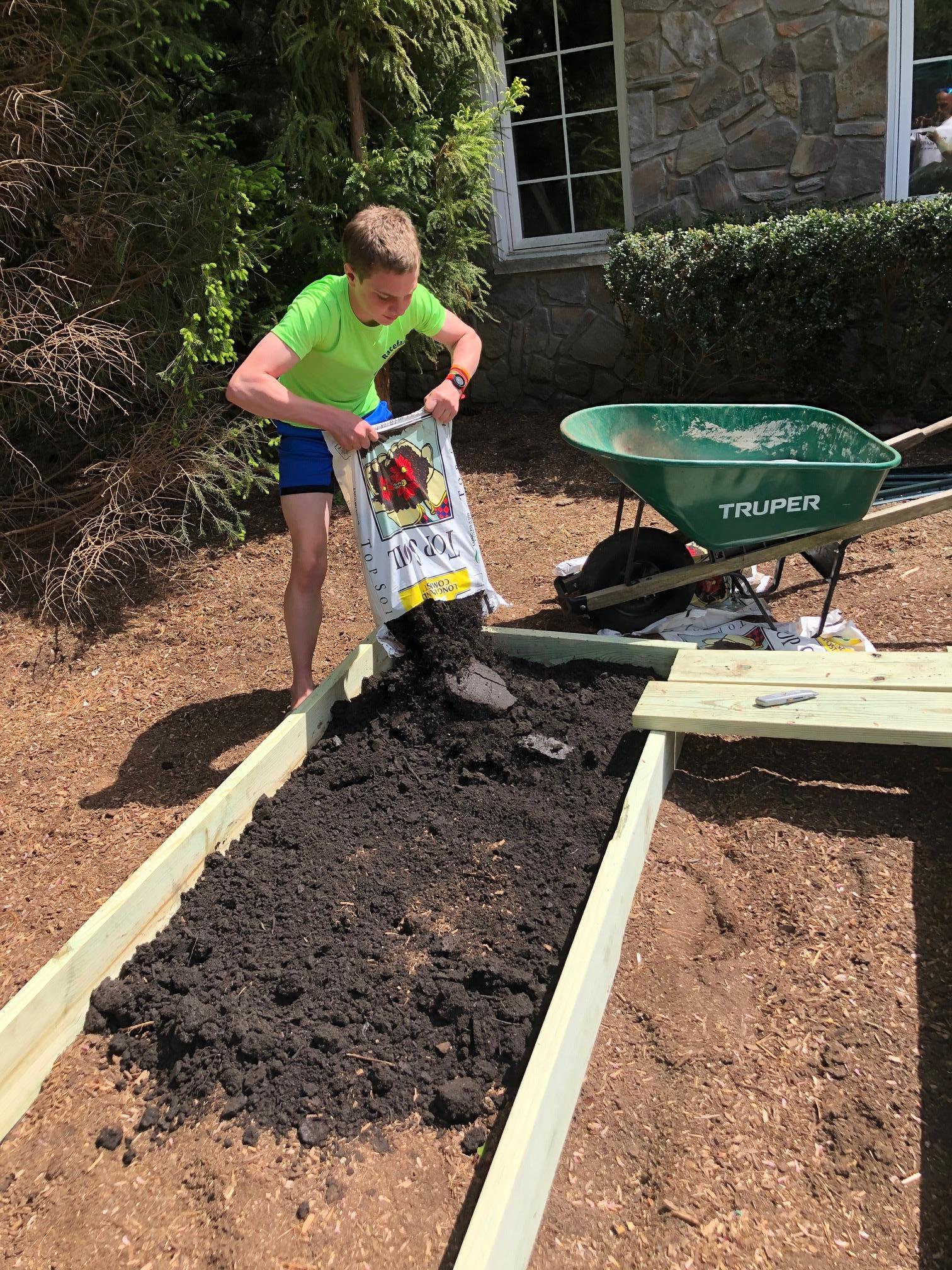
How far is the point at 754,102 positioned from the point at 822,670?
5.02m

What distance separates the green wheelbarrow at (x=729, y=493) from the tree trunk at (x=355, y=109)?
118 inches

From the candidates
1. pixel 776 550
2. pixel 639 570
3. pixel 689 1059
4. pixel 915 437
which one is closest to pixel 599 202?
pixel 915 437

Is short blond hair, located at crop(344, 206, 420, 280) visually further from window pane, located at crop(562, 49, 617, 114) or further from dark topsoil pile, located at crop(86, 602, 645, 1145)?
window pane, located at crop(562, 49, 617, 114)

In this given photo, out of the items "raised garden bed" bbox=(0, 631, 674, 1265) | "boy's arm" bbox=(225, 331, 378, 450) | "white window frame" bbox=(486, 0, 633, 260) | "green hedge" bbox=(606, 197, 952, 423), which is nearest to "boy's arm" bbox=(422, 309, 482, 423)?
"boy's arm" bbox=(225, 331, 378, 450)

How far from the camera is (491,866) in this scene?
2504 mm

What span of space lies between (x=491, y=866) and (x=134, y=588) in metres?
3.51

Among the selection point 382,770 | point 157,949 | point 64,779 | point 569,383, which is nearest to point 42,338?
point 64,779

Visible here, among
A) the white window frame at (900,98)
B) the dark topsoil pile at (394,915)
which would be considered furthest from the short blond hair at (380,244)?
the white window frame at (900,98)

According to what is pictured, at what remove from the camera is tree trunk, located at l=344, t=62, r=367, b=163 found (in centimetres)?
541

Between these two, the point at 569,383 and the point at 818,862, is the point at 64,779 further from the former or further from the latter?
the point at 569,383

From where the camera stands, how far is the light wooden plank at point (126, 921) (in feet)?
6.44

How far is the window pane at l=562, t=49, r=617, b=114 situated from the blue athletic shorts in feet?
17.4

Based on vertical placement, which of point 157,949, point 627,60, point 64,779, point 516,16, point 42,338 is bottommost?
point 64,779

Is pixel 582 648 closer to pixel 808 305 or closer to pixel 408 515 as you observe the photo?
pixel 408 515
